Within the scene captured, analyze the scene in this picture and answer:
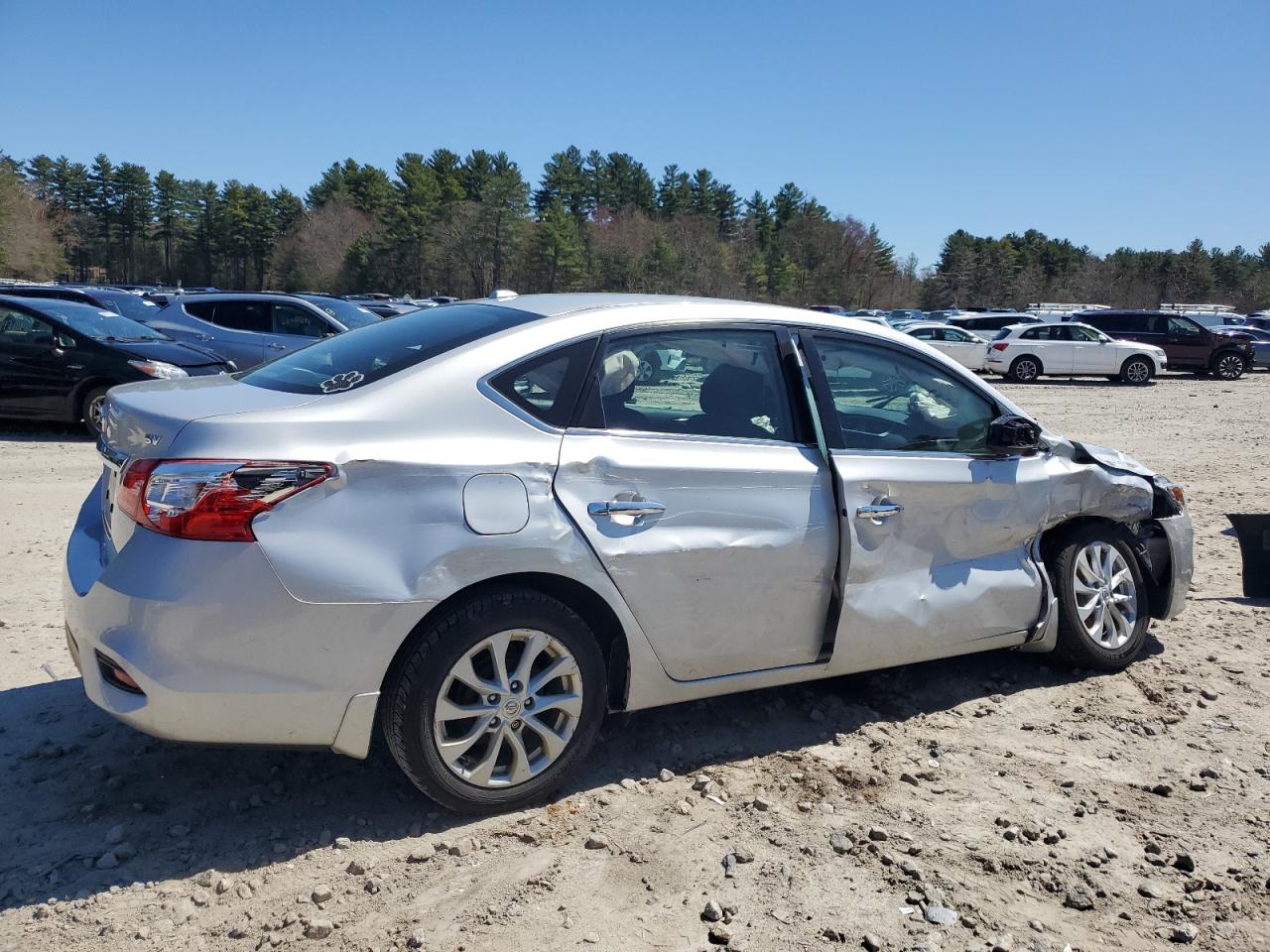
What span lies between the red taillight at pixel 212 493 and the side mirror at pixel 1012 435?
286cm

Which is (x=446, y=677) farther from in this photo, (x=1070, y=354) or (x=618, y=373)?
(x=1070, y=354)

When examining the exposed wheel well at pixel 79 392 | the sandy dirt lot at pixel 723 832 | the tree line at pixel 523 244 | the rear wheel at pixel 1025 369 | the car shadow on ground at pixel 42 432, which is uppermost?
the tree line at pixel 523 244

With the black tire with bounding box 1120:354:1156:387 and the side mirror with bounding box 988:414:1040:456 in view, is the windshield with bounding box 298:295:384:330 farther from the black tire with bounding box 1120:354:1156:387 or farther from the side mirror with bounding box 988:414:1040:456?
the black tire with bounding box 1120:354:1156:387

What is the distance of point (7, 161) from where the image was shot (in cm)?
7150

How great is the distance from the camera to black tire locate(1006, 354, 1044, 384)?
27453 millimetres

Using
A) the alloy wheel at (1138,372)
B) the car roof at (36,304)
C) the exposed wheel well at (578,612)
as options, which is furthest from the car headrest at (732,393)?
the alloy wheel at (1138,372)

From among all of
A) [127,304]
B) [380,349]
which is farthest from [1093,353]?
[380,349]

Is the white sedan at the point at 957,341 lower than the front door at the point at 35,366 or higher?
higher

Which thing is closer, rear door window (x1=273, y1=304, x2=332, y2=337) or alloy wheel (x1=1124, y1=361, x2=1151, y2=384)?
rear door window (x1=273, y1=304, x2=332, y2=337)

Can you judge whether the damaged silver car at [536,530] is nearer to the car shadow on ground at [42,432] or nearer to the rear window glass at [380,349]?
the rear window glass at [380,349]

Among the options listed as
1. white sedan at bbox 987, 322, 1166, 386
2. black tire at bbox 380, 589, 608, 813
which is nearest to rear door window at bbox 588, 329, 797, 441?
black tire at bbox 380, 589, 608, 813

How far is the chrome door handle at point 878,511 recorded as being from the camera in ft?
12.7

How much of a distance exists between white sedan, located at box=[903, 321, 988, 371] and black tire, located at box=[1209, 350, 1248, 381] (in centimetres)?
708

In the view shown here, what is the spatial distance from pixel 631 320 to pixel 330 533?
1367 millimetres
